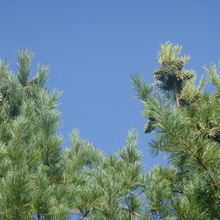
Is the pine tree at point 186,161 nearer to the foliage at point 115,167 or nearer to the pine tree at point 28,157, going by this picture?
the foliage at point 115,167

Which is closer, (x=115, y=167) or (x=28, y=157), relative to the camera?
(x=28, y=157)

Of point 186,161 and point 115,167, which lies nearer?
point 186,161

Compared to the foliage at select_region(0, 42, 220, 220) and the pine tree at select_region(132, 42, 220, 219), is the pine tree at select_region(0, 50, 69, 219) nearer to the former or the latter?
the foliage at select_region(0, 42, 220, 220)

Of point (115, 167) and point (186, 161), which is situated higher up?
point (115, 167)

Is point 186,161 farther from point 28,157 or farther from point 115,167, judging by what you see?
point 28,157

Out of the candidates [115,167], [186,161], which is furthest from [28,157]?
[186,161]

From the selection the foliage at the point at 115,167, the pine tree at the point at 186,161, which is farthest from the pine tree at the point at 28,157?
the pine tree at the point at 186,161

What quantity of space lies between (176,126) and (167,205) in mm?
676

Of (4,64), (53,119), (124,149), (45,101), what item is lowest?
(124,149)

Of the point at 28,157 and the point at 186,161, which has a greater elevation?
the point at 28,157

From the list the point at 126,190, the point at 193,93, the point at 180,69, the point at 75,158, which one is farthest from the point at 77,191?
the point at 180,69

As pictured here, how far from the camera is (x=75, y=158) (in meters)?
3.81

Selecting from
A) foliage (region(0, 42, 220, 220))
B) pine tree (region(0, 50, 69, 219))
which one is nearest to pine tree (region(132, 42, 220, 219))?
foliage (region(0, 42, 220, 220))

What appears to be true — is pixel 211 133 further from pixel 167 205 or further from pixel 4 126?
pixel 4 126
